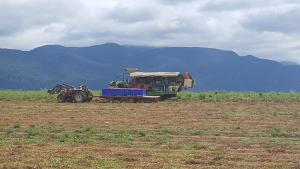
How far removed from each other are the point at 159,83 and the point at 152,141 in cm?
2611

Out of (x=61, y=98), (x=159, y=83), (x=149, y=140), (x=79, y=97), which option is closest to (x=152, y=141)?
(x=149, y=140)

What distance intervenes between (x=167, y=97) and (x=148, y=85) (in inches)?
79.8

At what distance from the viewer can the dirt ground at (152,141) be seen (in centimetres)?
1434

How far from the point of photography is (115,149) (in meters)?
16.8

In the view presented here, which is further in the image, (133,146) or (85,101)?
(85,101)

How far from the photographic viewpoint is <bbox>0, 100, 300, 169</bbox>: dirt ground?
14336 millimetres

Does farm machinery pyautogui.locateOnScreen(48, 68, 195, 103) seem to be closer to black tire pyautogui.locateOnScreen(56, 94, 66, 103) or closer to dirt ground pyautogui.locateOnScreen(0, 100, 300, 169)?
black tire pyautogui.locateOnScreen(56, 94, 66, 103)

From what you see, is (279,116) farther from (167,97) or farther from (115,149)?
(167,97)

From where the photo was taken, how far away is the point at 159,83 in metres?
44.8

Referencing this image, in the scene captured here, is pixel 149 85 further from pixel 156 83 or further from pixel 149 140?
pixel 149 140

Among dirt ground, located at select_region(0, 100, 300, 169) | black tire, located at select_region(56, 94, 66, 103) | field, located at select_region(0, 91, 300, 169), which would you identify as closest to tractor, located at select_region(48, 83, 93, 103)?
black tire, located at select_region(56, 94, 66, 103)

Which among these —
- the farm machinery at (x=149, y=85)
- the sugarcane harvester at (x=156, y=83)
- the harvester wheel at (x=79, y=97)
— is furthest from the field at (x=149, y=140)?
A: the sugarcane harvester at (x=156, y=83)

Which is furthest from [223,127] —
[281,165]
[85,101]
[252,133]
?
[85,101]

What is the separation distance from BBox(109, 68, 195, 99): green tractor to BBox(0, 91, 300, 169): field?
1368 cm
